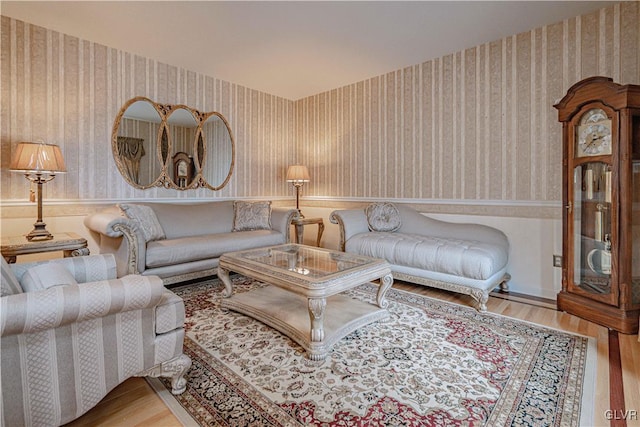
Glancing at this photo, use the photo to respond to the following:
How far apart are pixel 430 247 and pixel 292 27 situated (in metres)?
2.40

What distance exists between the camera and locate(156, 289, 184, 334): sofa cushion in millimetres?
1367

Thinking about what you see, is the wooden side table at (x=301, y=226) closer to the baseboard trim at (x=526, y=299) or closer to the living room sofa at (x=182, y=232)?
the living room sofa at (x=182, y=232)

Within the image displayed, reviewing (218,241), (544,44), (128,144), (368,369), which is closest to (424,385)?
(368,369)

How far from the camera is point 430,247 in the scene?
2.84m

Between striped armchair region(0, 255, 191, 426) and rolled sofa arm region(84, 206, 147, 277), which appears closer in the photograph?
striped armchair region(0, 255, 191, 426)

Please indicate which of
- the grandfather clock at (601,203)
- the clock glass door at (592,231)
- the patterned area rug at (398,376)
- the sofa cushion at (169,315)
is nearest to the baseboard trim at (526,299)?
the grandfather clock at (601,203)

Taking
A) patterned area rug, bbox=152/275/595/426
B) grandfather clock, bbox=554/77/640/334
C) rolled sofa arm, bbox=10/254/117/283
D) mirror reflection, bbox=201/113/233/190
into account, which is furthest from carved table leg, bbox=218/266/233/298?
grandfather clock, bbox=554/77/640/334

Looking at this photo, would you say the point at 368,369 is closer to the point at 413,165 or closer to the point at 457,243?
the point at 457,243

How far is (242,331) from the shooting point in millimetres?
2119

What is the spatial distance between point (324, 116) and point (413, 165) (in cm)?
170

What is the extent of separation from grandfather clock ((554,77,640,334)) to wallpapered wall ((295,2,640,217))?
0.34 meters

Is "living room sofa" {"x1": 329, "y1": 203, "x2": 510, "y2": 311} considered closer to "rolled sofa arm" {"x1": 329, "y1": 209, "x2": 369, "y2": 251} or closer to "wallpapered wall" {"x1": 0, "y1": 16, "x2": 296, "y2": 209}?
"rolled sofa arm" {"x1": 329, "y1": 209, "x2": 369, "y2": 251}

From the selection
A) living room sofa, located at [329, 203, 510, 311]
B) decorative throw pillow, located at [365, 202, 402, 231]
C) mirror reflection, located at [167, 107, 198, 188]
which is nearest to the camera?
living room sofa, located at [329, 203, 510, 311]

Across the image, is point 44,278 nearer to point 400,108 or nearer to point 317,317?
point 317,317
